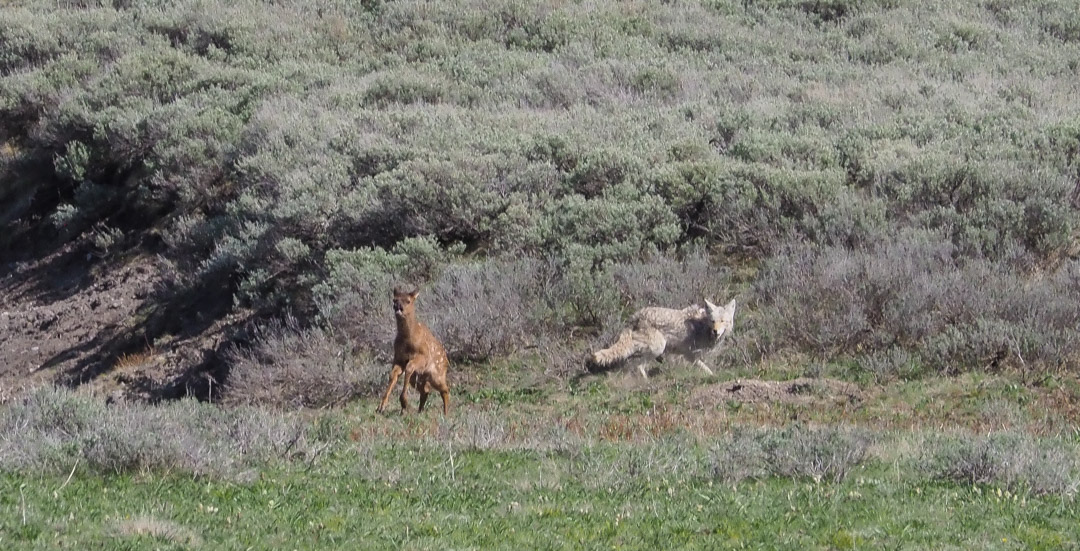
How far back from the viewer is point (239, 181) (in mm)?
20359

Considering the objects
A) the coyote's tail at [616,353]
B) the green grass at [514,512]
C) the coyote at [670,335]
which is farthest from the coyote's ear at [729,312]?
the green grass at [514,512]

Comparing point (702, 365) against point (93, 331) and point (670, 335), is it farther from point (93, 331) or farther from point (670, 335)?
point (93, 331)

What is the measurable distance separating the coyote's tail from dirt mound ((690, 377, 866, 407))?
888 mm

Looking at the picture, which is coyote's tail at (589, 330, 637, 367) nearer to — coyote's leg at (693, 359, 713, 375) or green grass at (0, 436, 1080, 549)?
coyote's leg at (693, 359, 713, 375)

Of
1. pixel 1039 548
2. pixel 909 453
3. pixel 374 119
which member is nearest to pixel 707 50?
pixel 374 119

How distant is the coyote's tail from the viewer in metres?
13.1

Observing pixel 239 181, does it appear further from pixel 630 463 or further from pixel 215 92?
pixel 630 463

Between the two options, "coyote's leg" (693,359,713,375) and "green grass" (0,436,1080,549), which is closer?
"green grass" (0,436,1080,549)

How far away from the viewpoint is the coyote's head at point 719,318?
13086mm

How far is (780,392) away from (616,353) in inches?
70.5

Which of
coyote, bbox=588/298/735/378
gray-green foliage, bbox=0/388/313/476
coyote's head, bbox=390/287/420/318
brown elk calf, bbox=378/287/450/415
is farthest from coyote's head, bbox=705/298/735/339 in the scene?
gray-green foliage, bbox=0/388/313/476

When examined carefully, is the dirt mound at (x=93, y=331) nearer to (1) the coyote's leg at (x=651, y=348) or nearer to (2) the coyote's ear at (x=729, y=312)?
(1) the coyote's leg at (x=651, y=348)

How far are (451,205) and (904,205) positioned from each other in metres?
6.08

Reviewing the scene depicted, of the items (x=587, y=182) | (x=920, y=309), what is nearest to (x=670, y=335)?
(x=920, y=309)
